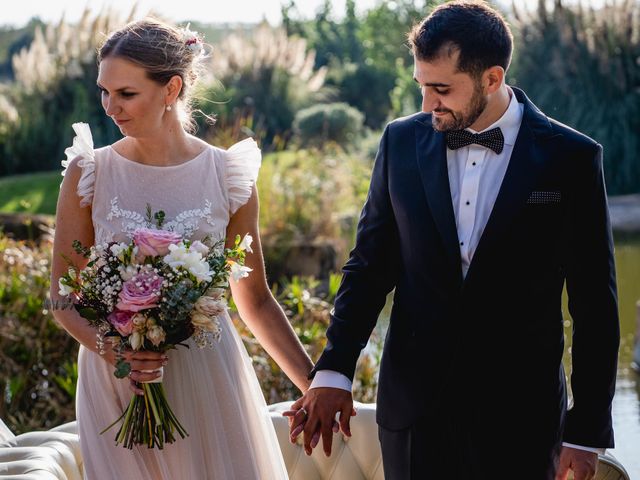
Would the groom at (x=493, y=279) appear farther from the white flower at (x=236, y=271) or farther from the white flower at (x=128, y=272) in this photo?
the white flower at (x=128, y=272)

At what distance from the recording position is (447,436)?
248 centimetres

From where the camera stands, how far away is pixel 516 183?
96.6 inches

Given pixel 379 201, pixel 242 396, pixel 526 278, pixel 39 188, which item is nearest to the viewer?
pixel 526 278

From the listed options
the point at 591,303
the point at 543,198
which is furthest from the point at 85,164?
the point at 591,303

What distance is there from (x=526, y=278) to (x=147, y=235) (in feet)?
2.97

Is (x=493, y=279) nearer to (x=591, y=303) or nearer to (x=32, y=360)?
(x=591, y=303)

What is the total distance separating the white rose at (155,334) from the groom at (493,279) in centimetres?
59

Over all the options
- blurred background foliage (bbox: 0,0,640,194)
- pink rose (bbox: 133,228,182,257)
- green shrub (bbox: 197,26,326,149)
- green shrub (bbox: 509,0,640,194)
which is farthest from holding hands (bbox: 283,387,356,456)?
green shrub (bbox: 197,26,326,149)

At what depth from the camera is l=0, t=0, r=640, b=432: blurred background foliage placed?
547 cm

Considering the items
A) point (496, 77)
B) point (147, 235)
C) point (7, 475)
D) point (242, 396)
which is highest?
point (496, 77)

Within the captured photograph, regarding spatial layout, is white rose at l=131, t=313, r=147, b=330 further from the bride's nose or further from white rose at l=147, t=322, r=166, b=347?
the bride's nose

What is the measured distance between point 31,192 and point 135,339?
9.94m

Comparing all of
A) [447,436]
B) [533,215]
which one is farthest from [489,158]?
[447,436]

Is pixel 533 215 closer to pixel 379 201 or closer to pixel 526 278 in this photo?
pixel 526 278
